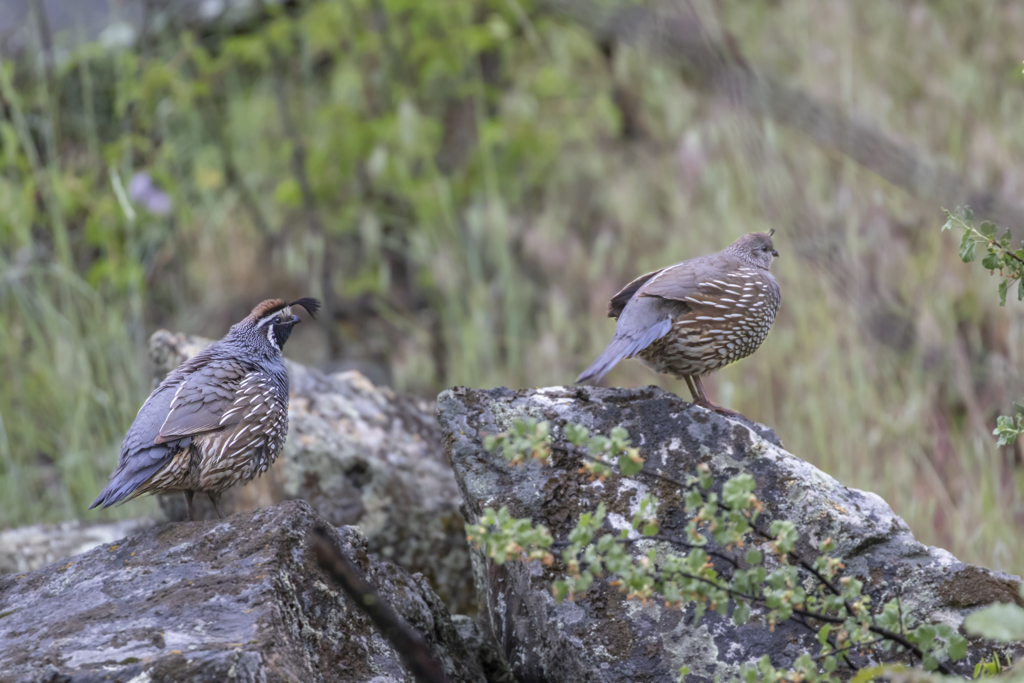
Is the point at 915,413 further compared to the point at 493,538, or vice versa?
the point at 915,413

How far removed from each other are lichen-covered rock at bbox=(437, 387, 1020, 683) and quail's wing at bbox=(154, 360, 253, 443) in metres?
0.80

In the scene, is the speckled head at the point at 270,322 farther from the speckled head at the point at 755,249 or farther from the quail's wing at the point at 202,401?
the speckled head at the point at 755,249

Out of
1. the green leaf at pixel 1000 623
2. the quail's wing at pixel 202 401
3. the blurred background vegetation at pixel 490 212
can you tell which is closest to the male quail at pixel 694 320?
the blurred background vegetation at pixel 490 212

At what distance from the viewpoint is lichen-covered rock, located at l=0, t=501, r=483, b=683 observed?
7.18 ft

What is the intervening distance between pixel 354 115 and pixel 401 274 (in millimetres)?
1498

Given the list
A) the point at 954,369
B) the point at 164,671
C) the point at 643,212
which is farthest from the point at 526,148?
the point at 164,671

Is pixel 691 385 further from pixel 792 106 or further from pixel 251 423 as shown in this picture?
pixel 792 106

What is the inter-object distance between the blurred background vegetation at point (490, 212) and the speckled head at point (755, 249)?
456mm

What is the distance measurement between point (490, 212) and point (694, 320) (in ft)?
11.4

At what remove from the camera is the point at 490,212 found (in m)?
6.64

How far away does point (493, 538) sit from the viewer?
74.6 inches

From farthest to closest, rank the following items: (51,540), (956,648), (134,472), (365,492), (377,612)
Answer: (51,540), (365,492), (134,472), (956,648), (377,612)

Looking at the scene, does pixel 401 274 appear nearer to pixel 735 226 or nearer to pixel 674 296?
pixel 735 226

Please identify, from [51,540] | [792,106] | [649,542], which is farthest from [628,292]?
[51,540]
